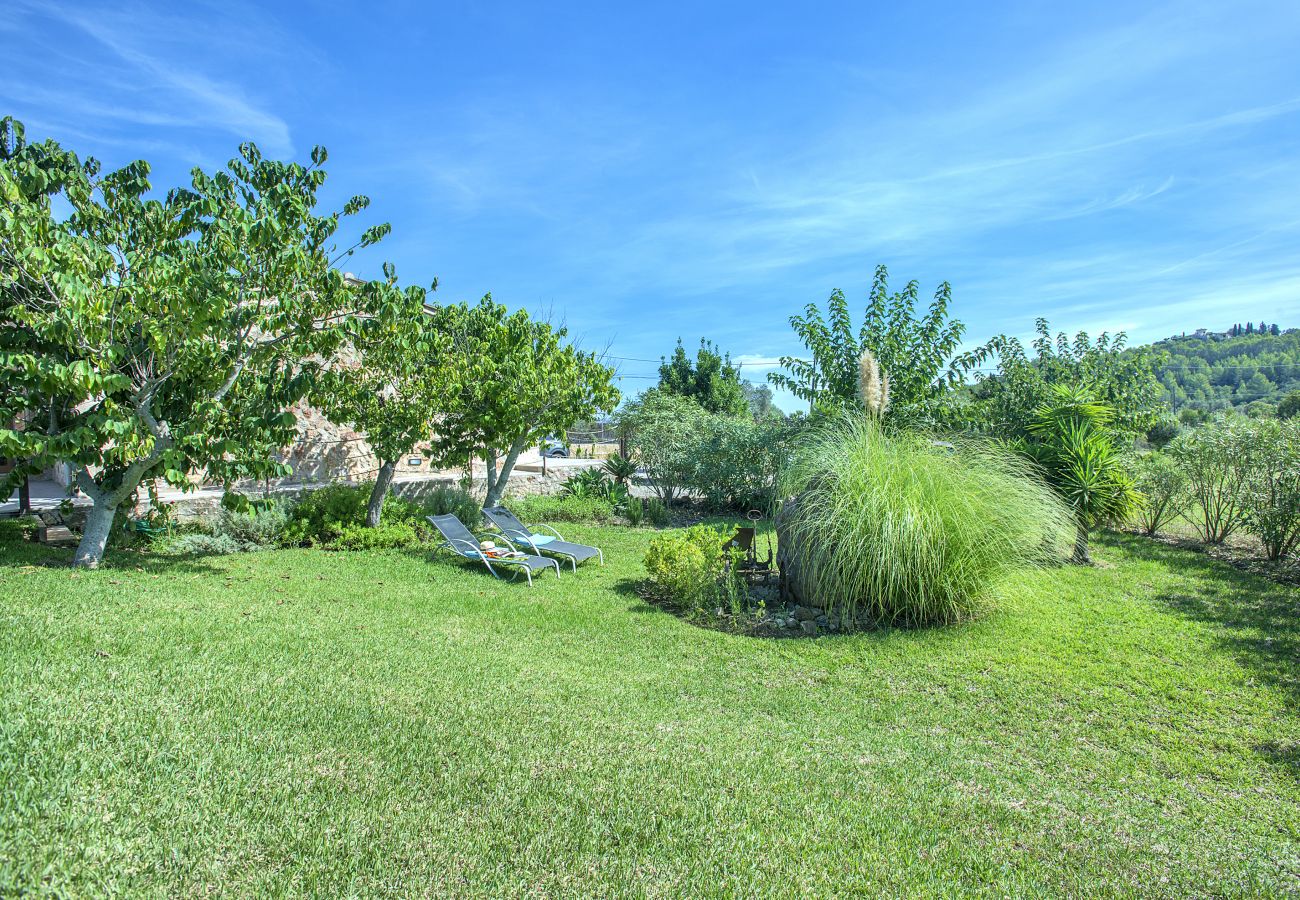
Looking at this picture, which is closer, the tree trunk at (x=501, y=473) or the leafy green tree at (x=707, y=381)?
the tree trunk at (x=501, y=473)

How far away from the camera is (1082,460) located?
9.10 meters

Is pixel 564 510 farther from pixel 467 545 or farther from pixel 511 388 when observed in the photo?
pixel 467 545

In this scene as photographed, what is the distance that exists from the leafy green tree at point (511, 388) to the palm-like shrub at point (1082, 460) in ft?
22.7

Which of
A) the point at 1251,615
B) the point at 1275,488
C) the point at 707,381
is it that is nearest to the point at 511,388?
the point at 1251,615

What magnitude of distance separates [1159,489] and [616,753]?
1115 centimetres

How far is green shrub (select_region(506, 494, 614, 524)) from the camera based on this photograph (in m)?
12.0

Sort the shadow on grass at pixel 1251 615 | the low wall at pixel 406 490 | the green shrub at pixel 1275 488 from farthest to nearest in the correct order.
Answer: the low wall at pixel 406 490 < the green shrub at pixel 1275 488 < the shadow on grass at pixel 1251 615

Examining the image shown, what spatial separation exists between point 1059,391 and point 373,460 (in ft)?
40.2

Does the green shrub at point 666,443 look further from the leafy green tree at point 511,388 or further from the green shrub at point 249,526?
the green shrub at point 249,526

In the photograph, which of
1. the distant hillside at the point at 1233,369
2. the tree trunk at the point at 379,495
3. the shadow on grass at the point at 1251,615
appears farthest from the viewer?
the distant hillside at the point at 1233,369

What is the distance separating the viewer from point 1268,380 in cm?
5241

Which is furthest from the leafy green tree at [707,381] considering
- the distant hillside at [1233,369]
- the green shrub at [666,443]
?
the distant hillside at [1233,369]

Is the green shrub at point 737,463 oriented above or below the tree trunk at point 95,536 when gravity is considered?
above

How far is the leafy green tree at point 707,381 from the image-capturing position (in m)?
24.8
